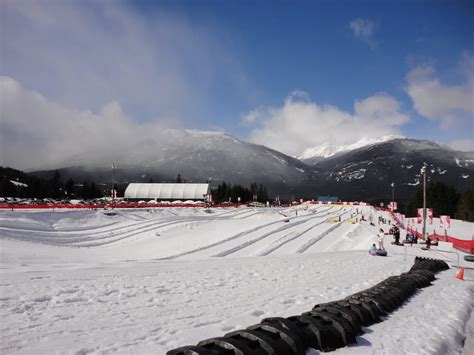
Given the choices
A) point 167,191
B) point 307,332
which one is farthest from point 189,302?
point 167,191

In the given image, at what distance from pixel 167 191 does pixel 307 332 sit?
5554 inches

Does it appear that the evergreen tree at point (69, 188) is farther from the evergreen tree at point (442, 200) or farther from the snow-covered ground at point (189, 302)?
the snow-covered ground at point (189, 302)

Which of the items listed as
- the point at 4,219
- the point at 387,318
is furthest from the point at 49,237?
the point at 387,318

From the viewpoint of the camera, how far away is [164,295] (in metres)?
10.6

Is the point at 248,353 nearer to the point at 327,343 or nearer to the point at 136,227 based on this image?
the point at 327,343

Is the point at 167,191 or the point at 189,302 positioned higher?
the point at 167,191

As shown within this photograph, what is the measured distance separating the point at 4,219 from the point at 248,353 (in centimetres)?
3808

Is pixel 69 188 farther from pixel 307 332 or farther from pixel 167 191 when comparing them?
pixel 307 332

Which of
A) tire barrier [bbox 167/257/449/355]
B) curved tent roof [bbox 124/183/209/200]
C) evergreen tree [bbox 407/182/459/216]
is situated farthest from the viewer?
curved tent roof [bbox 124/183/209/200]

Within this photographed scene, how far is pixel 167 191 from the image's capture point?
14438cm

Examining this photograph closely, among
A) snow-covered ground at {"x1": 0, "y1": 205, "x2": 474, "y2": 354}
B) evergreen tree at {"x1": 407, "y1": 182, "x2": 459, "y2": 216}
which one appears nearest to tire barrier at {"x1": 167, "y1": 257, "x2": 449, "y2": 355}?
snow-covered ground at {"x1": 0, "y1": 205, "x2": 474, "y2": 354}

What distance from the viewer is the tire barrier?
536 centimetres

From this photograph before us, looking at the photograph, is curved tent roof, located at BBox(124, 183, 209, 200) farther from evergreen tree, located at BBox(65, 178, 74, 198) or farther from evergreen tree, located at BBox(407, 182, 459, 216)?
evergreen tree, located at BBox(407, 182, 459, 216)

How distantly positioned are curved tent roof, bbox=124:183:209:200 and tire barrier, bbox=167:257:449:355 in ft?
435
